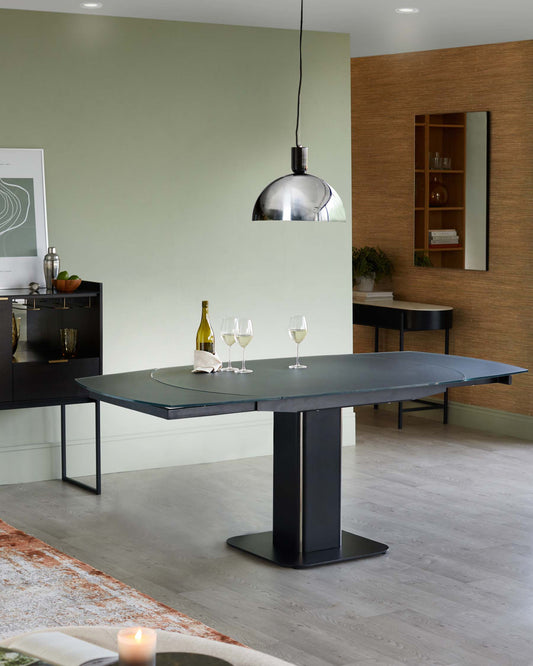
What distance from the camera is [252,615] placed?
363 centimetres

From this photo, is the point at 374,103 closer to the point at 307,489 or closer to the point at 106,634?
the point at 307,489

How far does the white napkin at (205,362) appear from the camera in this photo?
4.23 m

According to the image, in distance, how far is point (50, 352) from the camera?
552 centimetres

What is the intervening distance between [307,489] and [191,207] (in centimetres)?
235

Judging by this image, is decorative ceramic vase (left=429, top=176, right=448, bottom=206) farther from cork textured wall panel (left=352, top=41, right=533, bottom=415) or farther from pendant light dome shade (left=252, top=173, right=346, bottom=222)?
pendant light dome shade (left=252, top=173, right=346, bottom=222)

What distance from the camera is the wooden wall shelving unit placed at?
7.18 m

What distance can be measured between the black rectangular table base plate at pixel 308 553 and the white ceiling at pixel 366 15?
273 centimetres

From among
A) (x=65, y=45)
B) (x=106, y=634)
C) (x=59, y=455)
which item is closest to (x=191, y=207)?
(x=65, y=45)

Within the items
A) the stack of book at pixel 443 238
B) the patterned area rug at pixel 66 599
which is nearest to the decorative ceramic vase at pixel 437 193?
the stack of book at pixel 443 238

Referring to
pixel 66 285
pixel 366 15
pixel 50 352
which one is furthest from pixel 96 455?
pixel 366 15

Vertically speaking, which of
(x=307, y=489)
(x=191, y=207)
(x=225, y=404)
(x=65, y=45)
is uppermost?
(x=65, y=45)

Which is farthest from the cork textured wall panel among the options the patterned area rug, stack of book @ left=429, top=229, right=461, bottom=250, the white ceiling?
the patterned area rug

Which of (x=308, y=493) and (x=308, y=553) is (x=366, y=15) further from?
(x=308, y=553)

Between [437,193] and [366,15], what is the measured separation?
1.98 meters
